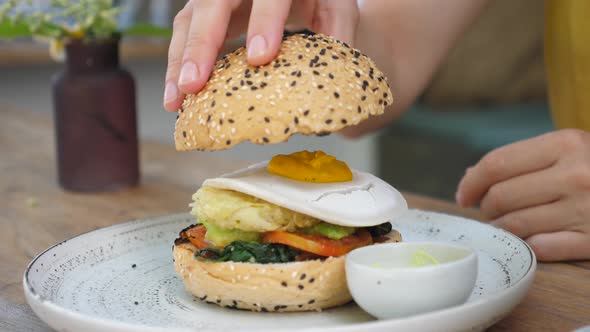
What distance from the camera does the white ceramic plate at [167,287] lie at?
1.05m

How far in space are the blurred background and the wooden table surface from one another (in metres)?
1.47

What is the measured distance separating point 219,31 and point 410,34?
0.95m

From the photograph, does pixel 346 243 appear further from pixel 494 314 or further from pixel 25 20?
pixel 25 20

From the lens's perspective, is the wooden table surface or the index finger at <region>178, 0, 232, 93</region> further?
the index finger at <region>178, 0, 232, 93</region>

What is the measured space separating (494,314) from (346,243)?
1.02 feet

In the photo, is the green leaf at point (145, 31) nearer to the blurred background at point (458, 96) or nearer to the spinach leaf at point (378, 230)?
the spinach leaf at point (378, 230)

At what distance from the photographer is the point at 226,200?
4.35ft

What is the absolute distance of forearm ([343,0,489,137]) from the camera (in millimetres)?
2250

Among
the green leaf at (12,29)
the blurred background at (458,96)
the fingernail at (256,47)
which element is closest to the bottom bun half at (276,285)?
the fingernail at (256,47)

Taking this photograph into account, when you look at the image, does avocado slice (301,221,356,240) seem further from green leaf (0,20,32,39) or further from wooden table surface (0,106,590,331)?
green leaf (0,20,32,39)

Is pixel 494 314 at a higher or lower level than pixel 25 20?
lower

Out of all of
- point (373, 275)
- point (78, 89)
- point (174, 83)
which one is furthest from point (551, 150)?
point (78, 89)

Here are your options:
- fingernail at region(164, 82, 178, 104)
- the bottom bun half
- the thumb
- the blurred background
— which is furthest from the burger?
the blurred background

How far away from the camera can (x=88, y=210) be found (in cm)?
211
